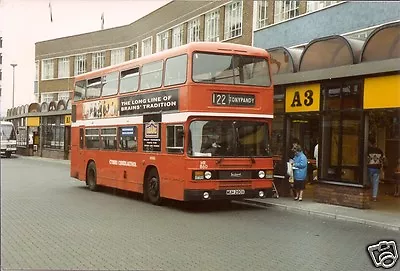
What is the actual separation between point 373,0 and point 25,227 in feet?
10.8

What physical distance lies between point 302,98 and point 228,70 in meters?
2.42

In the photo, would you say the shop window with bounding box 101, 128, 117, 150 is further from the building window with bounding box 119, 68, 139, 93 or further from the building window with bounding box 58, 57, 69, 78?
the building window with bounding box 58, 57, 69, 78

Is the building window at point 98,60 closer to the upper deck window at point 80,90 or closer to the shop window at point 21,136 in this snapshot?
the upper deck window at point 80,90

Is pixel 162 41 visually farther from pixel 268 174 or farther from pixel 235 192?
pixel 268 174

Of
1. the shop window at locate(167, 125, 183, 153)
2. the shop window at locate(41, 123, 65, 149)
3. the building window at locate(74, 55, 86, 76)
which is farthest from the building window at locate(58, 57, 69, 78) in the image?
the shop window at locate(167, 125, 183, 153)

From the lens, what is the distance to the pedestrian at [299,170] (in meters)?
9.74

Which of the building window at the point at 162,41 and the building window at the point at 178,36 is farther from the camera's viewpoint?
the building window at the point at 178,36

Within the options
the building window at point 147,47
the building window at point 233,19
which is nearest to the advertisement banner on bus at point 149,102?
the building window at point 147,47

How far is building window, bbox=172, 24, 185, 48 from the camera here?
708 centimetres

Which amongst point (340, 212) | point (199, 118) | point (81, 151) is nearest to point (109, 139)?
point (81, 151)

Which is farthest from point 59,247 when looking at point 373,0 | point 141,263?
point 373,0

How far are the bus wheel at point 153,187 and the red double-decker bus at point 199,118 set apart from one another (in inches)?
0.7

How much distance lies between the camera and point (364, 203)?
8.80 m

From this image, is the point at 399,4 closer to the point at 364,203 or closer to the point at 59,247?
the point at 59,247
